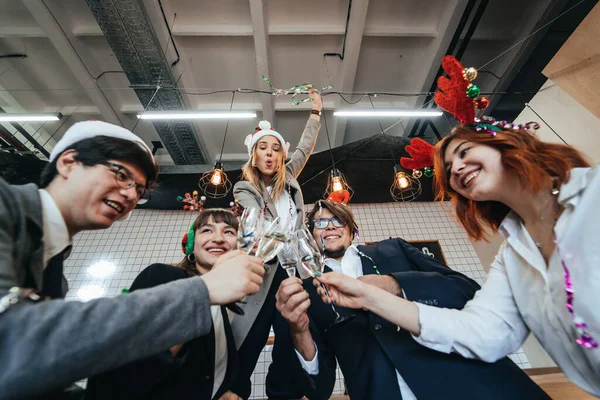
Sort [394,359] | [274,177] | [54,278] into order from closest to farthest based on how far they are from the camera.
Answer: [54,278], [394,359], [274,177]

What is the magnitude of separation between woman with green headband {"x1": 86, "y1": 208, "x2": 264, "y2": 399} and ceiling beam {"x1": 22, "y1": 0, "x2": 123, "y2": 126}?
474cm

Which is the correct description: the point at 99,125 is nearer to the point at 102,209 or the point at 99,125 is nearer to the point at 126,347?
the point at 102,209

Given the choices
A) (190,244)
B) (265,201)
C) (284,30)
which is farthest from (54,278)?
(284,30)

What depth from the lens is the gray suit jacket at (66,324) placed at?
17.4 inches

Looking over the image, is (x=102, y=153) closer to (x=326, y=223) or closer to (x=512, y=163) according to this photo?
(x=326, y=223)

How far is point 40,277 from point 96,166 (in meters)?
0.38

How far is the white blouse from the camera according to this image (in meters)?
0.74

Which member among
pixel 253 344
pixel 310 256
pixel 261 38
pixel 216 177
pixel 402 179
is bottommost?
pixel 253 344

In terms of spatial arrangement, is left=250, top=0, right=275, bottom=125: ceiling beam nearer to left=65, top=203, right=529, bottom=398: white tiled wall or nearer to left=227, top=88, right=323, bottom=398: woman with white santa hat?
left=227, top=88, right=323, bottom=398: woman with white santa hat

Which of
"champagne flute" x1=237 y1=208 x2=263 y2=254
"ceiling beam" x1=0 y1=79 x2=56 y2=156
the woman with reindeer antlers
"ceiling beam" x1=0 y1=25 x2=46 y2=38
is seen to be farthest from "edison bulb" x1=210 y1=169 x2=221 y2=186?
"ceiling beam" x1=0 y1=79 x2=56 y2=156

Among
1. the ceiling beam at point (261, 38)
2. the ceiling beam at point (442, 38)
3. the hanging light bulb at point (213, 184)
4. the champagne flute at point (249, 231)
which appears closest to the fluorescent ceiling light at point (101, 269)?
the hanging light bulb at point (213, 184)

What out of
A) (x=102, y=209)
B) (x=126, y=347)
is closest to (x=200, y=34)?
(x=102, y=209)

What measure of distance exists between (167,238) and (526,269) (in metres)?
4.18

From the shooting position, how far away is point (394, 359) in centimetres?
99
